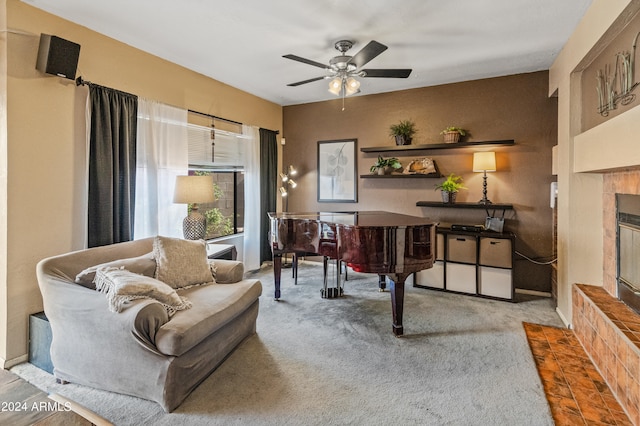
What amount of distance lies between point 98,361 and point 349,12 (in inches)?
120

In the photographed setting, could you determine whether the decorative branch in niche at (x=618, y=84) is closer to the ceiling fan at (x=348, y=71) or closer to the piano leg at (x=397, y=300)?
the ceiling fan at (x=348, y=71)

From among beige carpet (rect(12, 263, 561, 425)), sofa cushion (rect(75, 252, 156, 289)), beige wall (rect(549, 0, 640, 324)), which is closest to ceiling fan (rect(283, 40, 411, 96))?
beige wall (rect(549, 0, 640, 324))

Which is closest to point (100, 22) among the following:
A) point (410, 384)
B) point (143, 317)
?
point (143, 317)

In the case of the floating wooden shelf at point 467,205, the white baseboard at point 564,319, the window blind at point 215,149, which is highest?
the window blind at point 215,149

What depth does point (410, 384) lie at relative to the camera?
2158mm

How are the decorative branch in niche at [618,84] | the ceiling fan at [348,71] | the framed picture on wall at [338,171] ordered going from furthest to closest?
1. the framed picture on wall at [338,171]
2. the ceiling fan at [348,71]
3. the decorative branch in niche at [618,84]

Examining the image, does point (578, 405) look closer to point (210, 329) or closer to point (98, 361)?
point (210, 329)

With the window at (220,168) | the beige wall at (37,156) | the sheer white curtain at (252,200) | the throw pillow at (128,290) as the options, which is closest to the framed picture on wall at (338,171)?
the sheer white curtain at (252,200)

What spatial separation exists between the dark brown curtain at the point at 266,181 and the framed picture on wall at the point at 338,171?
75 cm

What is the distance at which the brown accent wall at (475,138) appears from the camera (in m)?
3.96

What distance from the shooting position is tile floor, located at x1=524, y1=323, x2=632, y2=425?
73.0 inches

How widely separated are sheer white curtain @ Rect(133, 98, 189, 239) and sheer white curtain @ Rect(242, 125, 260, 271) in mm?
1181

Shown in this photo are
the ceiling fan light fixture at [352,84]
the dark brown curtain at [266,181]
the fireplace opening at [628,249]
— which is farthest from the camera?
the dark brown curtain at [266,181]

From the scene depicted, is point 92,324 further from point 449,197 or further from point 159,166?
point 449,197
